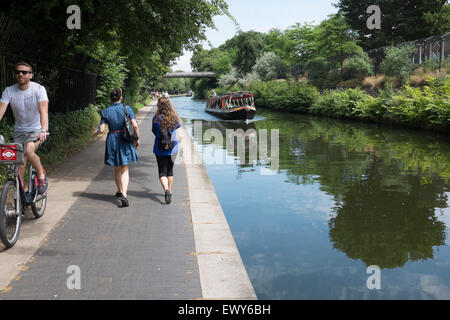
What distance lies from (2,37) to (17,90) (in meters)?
3.71

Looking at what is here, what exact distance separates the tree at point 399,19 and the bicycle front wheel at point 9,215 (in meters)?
43.8

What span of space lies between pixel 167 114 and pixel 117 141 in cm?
93

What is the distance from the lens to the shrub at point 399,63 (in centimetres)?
3062

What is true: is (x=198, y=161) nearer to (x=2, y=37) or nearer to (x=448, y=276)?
(x=2, y=37)

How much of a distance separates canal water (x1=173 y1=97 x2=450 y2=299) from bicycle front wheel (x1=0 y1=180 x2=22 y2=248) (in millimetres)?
2568

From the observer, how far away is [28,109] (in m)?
5.40

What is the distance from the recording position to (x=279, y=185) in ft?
28.5

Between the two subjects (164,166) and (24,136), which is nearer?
(24,136)

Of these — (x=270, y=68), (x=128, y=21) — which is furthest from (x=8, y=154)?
(x=270, y=68)

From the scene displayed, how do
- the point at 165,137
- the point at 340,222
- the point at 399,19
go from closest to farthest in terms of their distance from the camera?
the point at 340,222, the point at 165,137, the point at 399,19

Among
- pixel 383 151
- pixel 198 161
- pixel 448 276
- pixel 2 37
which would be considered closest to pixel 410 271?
pixel 448 276
